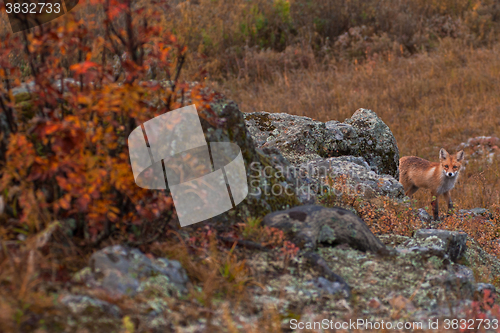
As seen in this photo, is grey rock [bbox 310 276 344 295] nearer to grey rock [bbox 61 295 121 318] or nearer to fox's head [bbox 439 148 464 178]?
grey rock [bbox 61 295 121 318]

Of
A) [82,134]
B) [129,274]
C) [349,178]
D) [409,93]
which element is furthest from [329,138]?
[409,93]

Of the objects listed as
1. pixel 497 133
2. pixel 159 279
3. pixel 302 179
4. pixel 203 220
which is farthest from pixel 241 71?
pixel 159 279

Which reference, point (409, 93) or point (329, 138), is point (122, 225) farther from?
point (409, 93)

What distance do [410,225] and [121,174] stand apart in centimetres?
376

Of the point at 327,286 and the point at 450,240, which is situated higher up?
the point at 327,286

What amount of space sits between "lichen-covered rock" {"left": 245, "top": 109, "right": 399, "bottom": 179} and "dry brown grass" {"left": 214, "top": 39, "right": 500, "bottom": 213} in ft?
11.8

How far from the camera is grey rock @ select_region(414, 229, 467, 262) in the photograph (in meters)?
4.32

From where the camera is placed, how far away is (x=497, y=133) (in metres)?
11.0

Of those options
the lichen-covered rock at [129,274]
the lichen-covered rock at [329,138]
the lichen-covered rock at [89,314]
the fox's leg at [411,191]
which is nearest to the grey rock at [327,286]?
the lichen-covered rock at [129,274]

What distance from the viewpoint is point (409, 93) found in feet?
42.7

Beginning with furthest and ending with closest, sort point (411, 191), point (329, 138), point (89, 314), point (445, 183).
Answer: point (411, 191), point (445, 183), point (329, 138), point (89, 314)

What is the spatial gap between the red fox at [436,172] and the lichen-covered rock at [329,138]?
4.53 ft

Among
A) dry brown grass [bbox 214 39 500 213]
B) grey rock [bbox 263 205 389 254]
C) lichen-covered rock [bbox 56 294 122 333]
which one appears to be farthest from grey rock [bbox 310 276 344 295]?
dry brown grass [bbox 214 39 500 213]

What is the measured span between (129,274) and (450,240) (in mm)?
3234
